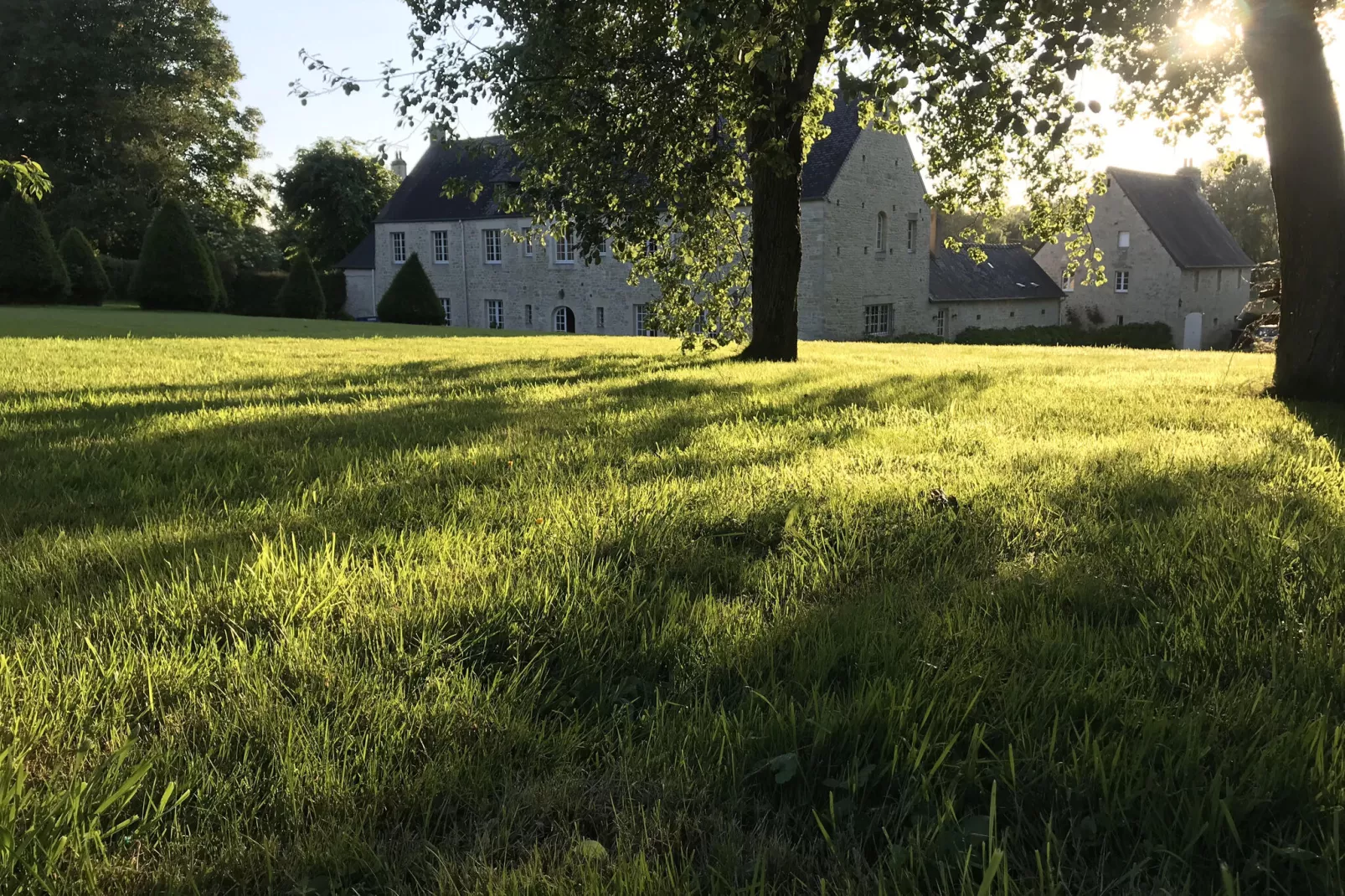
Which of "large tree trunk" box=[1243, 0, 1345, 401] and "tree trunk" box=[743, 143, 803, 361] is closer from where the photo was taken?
"large tree trunk" box=[1243, 0, 1345, 401]

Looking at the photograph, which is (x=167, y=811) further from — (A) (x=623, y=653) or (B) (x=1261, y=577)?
(B) (x=1261, y=577)

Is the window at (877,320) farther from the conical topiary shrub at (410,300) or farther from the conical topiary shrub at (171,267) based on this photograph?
the conical topiary shrub at (171,267)

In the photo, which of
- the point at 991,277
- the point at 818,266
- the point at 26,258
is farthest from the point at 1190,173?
the point at 26,258

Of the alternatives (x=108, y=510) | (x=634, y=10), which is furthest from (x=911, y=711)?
(x=634, y=10)

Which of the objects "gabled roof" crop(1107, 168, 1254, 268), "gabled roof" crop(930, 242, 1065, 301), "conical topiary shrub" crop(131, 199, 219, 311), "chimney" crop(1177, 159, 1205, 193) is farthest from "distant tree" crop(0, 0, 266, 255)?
"chimney" crop(1177, 159, 1205, 193)

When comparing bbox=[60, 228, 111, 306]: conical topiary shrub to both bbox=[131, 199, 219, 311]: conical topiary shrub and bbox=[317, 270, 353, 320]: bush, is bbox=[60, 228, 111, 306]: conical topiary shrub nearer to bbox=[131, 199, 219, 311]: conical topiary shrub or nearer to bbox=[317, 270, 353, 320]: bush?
bbox=[131, 199, 219, 311]: conical topiary shrub

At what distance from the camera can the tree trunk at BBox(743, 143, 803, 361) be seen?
11.2 meters

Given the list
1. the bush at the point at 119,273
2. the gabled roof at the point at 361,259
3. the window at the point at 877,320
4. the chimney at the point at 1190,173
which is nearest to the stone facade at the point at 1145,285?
the chimney at the point at 1190,173

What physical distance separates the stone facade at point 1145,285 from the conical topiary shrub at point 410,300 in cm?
3139

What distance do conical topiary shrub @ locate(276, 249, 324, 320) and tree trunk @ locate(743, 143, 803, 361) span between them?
1186 inches

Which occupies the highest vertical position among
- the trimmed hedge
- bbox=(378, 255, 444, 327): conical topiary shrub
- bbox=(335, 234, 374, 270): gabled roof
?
bbox=(335, 234, 374, 270): gabled roof

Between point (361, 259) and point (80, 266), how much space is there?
1659 cm

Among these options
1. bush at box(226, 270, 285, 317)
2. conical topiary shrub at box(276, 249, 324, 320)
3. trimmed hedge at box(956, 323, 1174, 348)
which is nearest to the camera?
conical topiary shrub at box(276, 249, 324, 320)

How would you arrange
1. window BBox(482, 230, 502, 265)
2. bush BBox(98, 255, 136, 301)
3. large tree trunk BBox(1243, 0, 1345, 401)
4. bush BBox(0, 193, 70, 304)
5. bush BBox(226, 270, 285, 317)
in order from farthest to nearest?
window BBox(482, 230, 502, 265) → bush BBox(226, 270, 285, 317) → bush BBox(98, 255, 136, 301) → bush BBox(0, 193, 70, 304) → large tree trunk BBox(1243, 0, 1345, 401)
